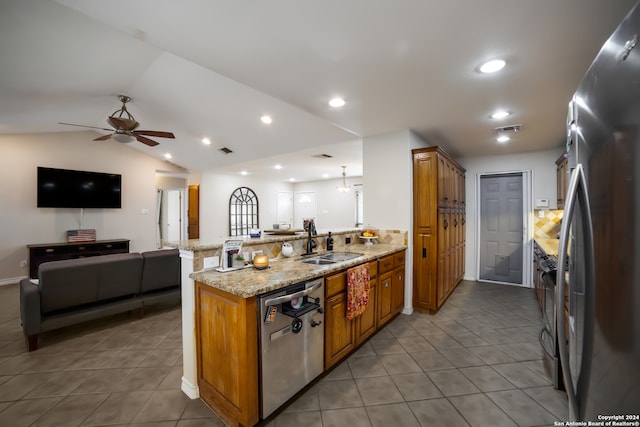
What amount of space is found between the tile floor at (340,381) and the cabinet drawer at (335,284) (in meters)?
Result: 0.70

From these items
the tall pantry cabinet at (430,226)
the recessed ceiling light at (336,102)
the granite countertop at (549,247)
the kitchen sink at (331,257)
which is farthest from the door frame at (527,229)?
the recessed ceiling light at (336,102)

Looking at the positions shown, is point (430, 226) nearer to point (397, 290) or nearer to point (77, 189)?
point (397, 290)

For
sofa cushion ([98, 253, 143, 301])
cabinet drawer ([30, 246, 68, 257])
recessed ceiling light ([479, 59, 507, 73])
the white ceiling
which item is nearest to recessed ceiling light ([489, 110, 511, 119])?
the white ceiling

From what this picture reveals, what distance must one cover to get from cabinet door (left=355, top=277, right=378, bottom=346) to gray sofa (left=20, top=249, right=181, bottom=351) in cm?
257

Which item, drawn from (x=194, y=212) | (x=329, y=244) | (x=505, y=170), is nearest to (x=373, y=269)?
(x=329, y=244)

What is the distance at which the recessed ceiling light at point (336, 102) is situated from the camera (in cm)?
255

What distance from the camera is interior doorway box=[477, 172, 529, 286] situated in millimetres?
4746

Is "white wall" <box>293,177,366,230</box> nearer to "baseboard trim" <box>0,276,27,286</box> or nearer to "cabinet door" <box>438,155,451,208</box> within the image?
"cabinet door" <box>438,155,451,208</box>

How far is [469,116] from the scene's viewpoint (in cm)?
294

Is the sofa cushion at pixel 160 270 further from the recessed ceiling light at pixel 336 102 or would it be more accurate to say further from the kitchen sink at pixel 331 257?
the recessed ceiling light at pixel 336 102

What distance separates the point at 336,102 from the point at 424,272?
7.91 feet

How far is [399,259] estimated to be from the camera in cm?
327

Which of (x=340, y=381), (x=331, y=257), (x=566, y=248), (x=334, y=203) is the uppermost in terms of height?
(x=334, y=203)

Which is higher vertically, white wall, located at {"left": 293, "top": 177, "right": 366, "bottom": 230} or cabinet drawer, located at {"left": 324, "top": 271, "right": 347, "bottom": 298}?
white wall, located at {"left": 293, "top": 177, "right": 366, "bottom": 230}
